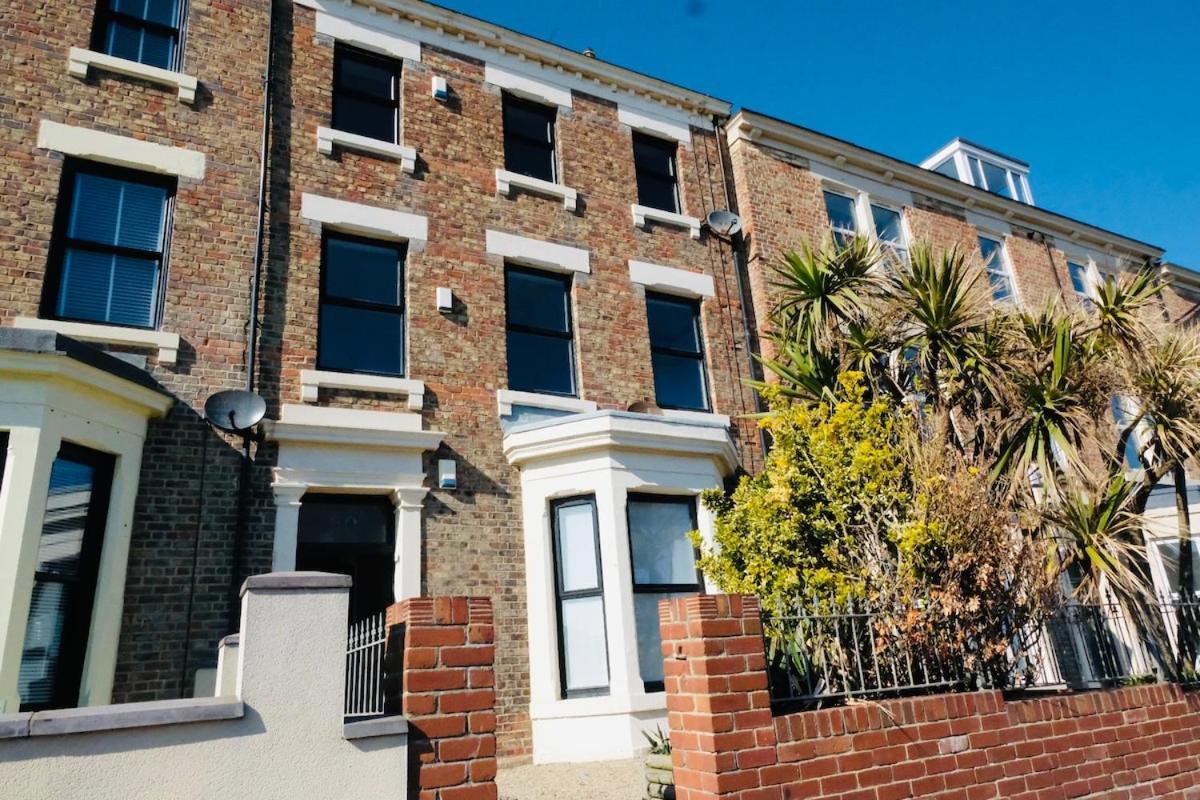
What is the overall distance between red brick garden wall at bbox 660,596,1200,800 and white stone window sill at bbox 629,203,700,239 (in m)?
7.89

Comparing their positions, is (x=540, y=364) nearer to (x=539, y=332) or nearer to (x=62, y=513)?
(x=539, y=332)

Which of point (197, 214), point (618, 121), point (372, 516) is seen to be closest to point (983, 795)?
point (372, 516)

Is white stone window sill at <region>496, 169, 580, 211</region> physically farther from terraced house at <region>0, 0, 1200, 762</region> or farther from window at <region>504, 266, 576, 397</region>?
window at <region>504, 266, 576, 397</region>

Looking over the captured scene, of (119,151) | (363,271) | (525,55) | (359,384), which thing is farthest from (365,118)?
(359,384)

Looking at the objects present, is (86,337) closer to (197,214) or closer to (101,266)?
(101,266)

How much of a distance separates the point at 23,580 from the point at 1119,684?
29.3ft

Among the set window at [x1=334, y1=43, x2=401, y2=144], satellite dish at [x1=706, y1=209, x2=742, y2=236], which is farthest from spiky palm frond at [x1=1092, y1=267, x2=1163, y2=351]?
window at [x1=334, y1=43, x2=401, y2=144]

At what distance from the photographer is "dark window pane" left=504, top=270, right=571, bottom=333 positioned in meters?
10.1

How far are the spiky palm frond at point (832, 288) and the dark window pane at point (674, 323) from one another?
5.83 ft

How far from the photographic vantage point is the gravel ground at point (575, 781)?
20.4ft

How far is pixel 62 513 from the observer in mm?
6496

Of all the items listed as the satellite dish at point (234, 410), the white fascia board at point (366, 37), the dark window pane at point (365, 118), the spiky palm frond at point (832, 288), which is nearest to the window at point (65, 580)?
the satellite dish at point (234, 410)

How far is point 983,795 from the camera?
4852 mm

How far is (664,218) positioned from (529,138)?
2313mm
